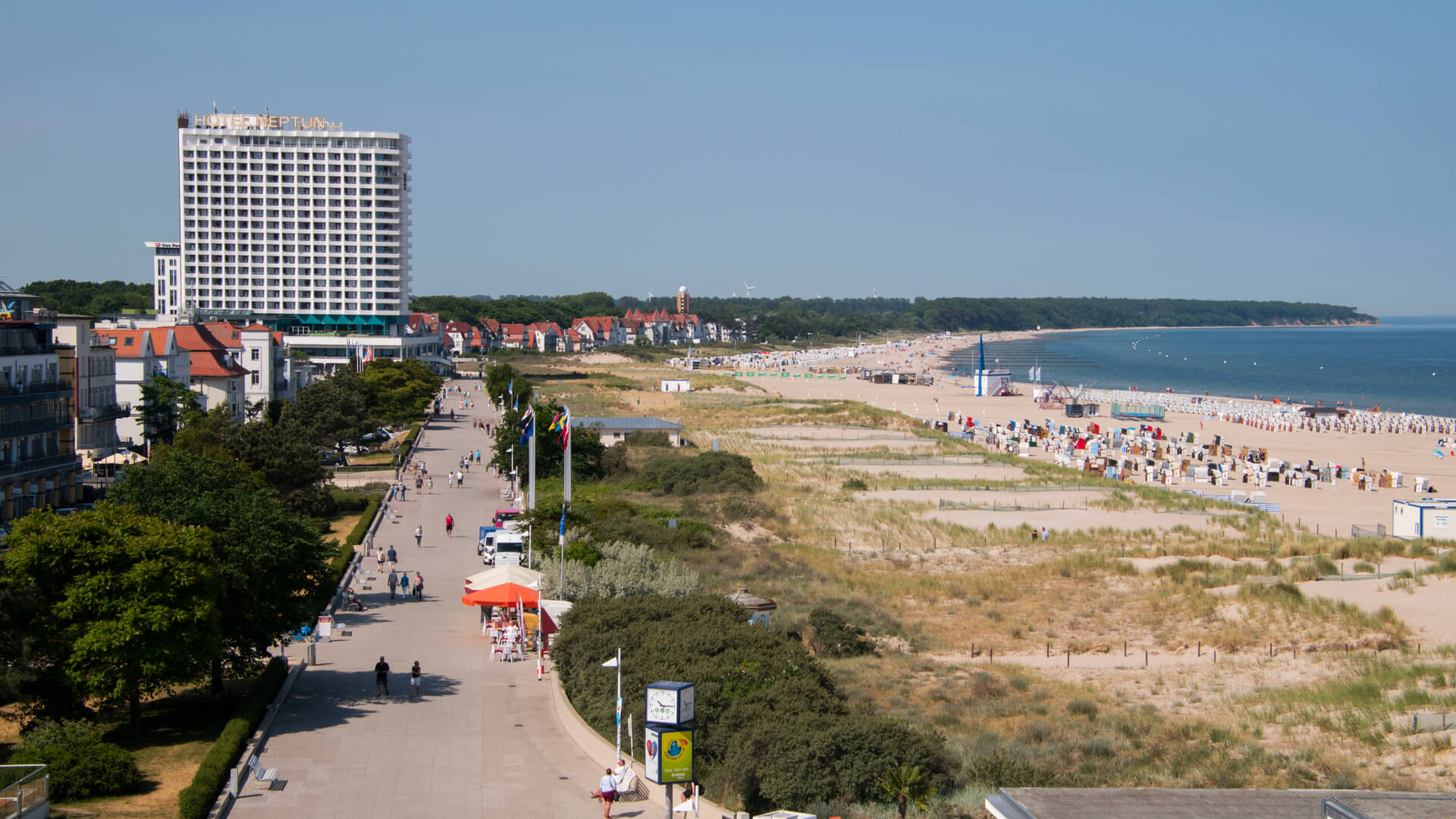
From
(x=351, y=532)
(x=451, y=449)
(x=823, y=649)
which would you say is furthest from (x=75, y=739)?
(x=451, y=449)

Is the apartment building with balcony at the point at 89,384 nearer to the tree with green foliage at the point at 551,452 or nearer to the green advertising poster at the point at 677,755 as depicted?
the tree with green foliage at the point at 551,452

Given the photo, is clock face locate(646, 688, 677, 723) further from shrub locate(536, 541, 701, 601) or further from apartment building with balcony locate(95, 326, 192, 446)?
apartment building with balcony locate(95, 326, 192, 446)

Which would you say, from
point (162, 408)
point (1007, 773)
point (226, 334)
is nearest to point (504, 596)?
point (1007, 773)

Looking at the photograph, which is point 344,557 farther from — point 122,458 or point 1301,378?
point 1301,378

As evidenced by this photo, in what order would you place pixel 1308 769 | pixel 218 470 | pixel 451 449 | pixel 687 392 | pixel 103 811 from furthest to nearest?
pixel 687 392, pixel 451 449, pixel 218 470, pixel 1308 769, pixel 103 811

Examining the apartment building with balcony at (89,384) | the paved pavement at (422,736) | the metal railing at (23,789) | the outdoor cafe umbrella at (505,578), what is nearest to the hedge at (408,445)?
the apartment building with balcony at (89,384)

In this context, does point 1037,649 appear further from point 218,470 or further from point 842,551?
point 218,470

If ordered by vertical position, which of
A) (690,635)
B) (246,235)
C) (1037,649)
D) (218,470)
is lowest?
(1037,649)
